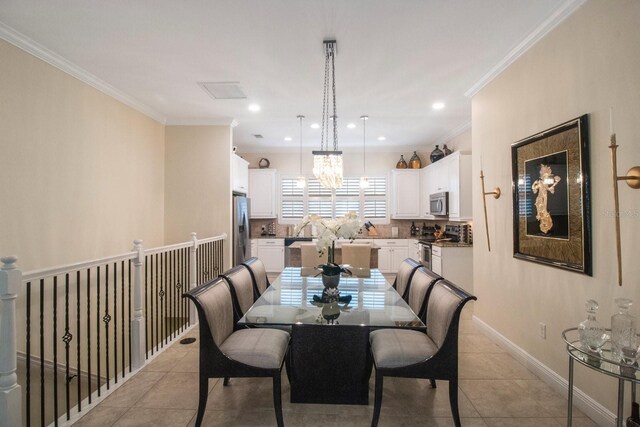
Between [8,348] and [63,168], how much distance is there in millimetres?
1997

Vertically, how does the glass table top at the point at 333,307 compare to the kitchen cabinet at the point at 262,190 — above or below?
below

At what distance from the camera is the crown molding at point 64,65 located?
2662 millimetres

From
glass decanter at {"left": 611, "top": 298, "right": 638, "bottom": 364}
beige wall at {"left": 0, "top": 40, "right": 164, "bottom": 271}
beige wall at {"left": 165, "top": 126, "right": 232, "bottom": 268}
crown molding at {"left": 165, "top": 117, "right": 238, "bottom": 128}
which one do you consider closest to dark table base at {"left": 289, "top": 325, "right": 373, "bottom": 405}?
glass decanter at {"left": 611, "top": 298, "right": 638, "bottom": 364}

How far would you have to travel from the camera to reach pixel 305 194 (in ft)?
24.3

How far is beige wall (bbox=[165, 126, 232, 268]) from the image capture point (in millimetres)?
5082

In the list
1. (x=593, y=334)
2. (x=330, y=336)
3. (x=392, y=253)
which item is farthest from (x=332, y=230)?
(x=392, y=253)

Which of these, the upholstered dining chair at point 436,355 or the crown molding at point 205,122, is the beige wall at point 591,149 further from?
the crown molding at point 205,122

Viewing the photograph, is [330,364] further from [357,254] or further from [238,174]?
[238,174]

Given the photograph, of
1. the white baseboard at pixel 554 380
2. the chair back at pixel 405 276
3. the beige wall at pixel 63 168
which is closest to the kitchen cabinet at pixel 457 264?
the white baseboard at pixel 554 380

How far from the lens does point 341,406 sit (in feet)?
7.55

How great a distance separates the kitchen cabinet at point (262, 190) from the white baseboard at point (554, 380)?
4860 millimetres

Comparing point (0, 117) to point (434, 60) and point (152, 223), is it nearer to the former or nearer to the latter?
point (152, 223)

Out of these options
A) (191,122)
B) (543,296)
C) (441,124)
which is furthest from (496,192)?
(191,122)

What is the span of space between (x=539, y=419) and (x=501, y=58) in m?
3.01
